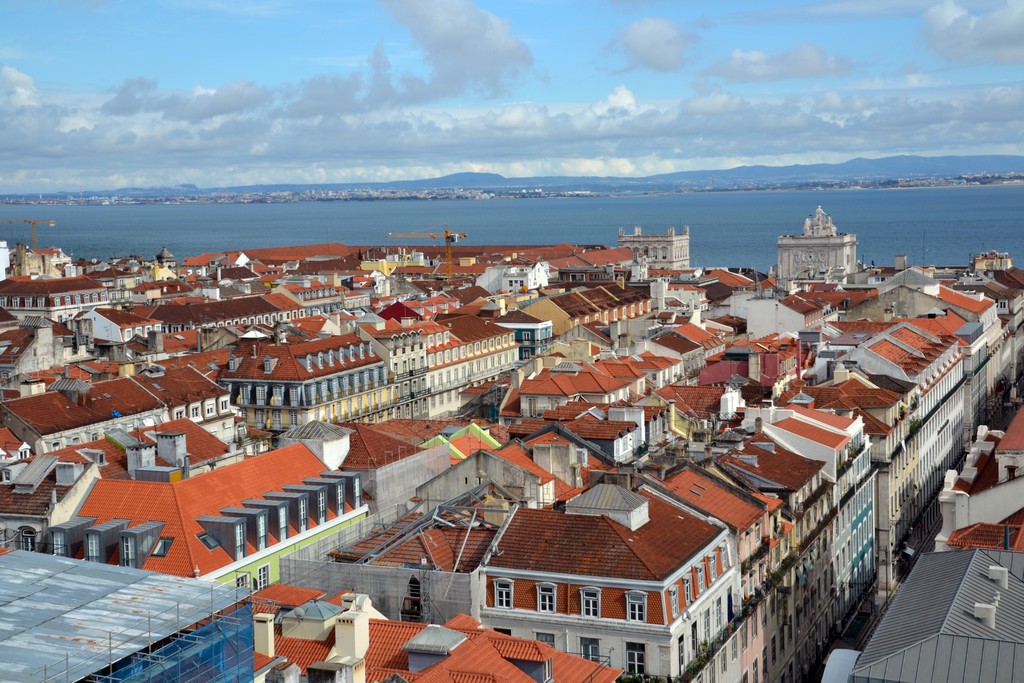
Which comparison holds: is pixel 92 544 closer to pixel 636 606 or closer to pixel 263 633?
pixel 263 633

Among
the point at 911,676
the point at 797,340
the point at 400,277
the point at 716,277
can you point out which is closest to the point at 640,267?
the point at 716,277

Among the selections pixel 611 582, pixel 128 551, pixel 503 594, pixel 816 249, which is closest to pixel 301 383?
pixel 128 551

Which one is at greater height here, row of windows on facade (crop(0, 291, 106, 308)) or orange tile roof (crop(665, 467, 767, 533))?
orange tile roof (crop(665, 467, 767, 533))

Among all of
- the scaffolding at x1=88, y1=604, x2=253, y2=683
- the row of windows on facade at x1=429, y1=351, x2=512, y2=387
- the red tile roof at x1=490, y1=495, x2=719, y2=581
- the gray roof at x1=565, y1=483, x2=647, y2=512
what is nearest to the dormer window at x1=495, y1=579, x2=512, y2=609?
the red tile roof at x1=490, y1=495, x2=719, y2=581

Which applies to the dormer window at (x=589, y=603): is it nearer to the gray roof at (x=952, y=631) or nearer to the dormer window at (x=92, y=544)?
the gray roof at (x=952, y=631)

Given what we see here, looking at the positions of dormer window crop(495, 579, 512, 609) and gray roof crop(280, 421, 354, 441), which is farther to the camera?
gray roof crop(280, 421, 354, 441)

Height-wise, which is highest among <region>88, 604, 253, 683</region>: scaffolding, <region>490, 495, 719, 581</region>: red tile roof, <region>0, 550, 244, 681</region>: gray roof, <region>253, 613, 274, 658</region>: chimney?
<region>0, 550, 244, 681</region>: gray roof

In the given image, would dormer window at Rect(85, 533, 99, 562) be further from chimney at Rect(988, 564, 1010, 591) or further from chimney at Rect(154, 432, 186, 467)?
chimney at Rect(988, 564, 1010, 591)
